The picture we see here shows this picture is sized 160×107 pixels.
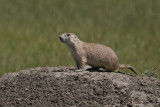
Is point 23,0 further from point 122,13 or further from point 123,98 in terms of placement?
point 123,98

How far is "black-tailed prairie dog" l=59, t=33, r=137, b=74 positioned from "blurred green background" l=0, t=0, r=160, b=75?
12.5 ft

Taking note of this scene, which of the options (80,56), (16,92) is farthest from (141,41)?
(16,92)

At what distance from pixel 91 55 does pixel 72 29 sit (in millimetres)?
9743

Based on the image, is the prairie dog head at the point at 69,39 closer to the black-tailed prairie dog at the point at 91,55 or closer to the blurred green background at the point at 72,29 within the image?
the black-tailed prairie dog at the point at 91,55

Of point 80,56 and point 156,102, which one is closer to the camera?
point 156,102

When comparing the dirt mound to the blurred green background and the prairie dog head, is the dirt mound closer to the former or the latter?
the prairie dog head

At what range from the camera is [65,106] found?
7645mm

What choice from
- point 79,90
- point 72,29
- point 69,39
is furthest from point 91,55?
point 72,29

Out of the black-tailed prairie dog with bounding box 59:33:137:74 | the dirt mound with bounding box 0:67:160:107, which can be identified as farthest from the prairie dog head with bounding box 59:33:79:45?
the dirt mound with bounding box 0:67:160:107

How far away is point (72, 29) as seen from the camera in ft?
61.2

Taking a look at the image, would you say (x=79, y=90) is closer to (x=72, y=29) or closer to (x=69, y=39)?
(x=69, y=39)

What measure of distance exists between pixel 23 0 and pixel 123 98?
16.7 meters

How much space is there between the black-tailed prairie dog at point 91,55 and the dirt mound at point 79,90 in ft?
1.94

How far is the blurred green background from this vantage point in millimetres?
15055
